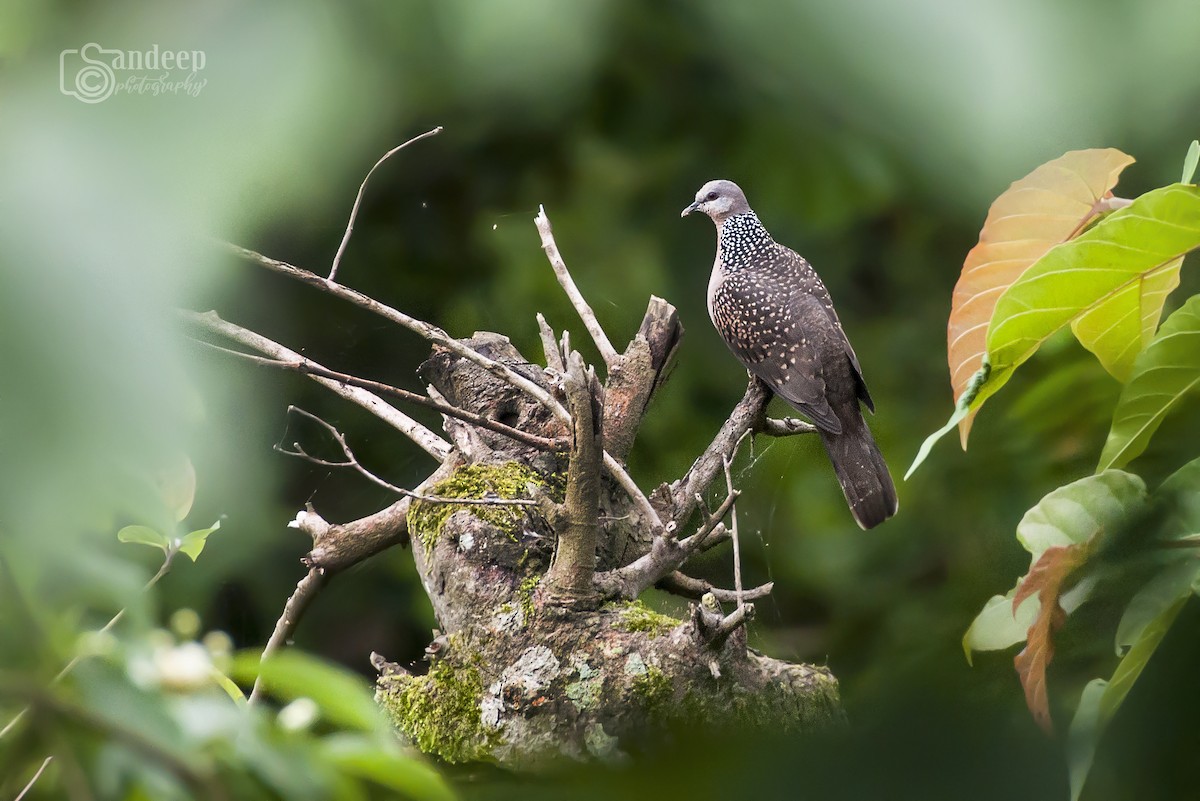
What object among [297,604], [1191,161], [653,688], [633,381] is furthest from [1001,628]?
[297,604]

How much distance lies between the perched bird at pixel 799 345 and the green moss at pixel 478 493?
0.82 ft

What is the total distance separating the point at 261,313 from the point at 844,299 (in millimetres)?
549

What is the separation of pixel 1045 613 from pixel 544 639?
0.45m

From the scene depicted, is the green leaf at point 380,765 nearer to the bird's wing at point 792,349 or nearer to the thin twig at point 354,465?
the thin twig at point 354,465

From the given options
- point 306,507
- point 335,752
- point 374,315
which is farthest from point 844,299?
point 335,752

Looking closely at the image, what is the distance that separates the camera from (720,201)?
74 cm

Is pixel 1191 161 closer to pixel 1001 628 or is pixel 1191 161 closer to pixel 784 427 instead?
pixel 1001 628

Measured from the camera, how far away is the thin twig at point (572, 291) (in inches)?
28.0

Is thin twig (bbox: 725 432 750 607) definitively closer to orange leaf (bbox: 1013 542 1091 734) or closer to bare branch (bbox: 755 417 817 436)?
bare branch (bbox: 755 417 817 436)

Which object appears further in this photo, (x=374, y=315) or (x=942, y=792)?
(x=374, y=315)

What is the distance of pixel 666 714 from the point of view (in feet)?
1.87

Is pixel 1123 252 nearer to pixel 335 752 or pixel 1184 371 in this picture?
pixel 1184 371

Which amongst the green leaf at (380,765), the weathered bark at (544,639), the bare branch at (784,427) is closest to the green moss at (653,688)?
the weathered bark at (544,639)

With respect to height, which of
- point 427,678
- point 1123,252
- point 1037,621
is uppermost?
point 1123,252
